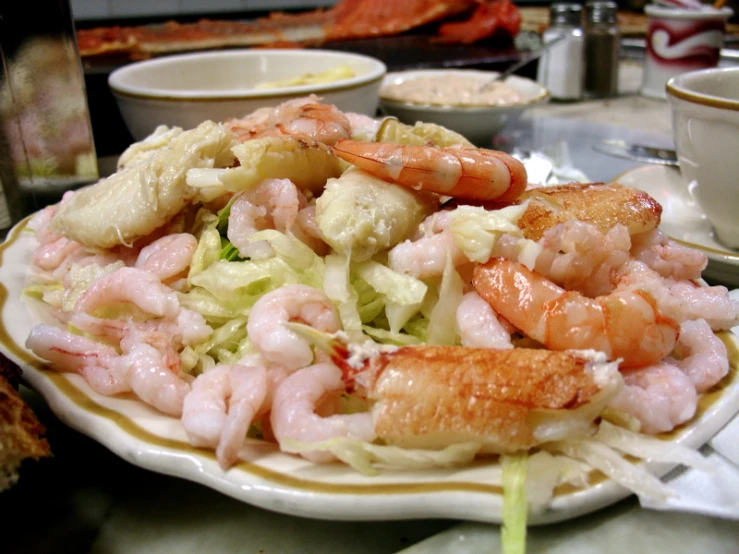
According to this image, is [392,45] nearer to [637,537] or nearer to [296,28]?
[296,28]

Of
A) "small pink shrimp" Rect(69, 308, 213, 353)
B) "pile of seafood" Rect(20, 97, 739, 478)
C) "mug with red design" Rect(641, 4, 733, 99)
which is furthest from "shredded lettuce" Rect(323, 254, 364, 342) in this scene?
"mug with red design" Rect(641, 4, 733, 99)

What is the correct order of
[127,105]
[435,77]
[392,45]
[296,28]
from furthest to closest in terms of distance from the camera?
[296,28] < [392,45] < [435,77] < [127,105]

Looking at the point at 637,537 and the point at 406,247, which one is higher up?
the point at 406,247

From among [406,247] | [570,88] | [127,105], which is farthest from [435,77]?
[406,247]

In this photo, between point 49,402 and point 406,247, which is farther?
point 406,247

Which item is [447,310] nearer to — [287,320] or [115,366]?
[287,320]

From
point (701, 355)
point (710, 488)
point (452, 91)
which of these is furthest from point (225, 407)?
point (452, 91)
